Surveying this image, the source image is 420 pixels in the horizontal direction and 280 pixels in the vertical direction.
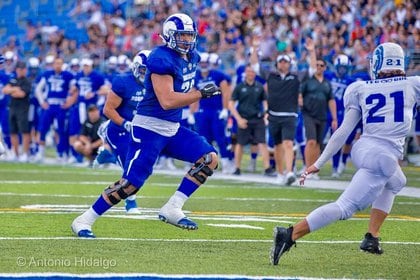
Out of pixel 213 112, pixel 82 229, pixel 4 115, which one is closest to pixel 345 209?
pixel 82 229

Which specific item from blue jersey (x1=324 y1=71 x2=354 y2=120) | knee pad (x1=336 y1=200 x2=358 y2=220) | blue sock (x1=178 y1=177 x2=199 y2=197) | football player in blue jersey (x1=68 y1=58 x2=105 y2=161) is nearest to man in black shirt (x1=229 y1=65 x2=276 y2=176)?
blue jersey (x1=324 y1=71 x2=354 y2=120)

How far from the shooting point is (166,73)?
877 cm

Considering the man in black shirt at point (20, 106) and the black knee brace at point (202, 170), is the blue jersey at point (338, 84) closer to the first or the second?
the man in black shirt at point (20, 106)

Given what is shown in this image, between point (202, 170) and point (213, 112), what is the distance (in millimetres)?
9465

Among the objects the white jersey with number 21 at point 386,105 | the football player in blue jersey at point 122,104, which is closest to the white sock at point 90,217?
the football player in blue jersey at point 122,104

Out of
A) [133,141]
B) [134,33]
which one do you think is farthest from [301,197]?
[134,33]

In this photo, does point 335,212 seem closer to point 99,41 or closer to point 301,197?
point 301,197

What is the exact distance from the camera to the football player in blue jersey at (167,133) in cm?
877

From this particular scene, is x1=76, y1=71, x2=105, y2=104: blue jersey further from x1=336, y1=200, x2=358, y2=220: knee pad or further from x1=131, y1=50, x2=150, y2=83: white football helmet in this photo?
x1=336, y1=200, x2=358, y2=220: knee pad

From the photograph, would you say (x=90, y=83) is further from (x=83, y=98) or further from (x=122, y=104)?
(x=122, y=104)

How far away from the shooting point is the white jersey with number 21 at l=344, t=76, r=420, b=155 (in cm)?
779

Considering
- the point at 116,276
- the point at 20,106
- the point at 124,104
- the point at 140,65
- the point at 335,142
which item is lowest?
the point at 20,106

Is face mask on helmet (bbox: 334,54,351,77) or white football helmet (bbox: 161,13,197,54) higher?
white football helmet (bbox: 161,13,197,54)

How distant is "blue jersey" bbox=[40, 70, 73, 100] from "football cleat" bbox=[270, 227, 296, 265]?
13719 millimetres
